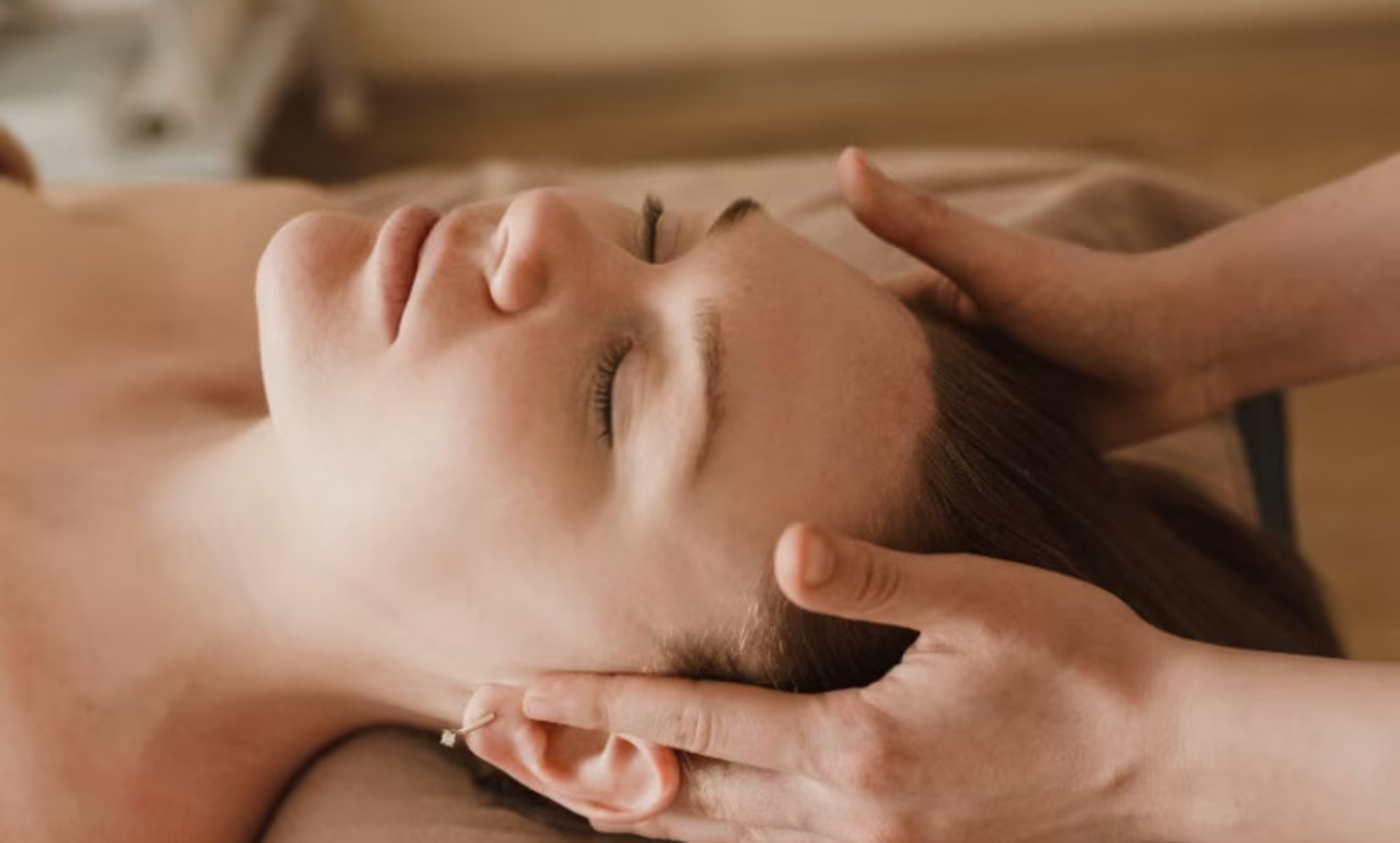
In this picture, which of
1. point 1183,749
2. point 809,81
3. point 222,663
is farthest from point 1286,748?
point 809,81

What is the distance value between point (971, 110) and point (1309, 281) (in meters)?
1.76

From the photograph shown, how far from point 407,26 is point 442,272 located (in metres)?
2.15

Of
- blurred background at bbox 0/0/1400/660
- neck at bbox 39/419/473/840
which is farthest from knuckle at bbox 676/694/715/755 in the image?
blurred background at bbox 0/0/1400/660

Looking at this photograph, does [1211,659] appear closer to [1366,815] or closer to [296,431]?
[1366,815]

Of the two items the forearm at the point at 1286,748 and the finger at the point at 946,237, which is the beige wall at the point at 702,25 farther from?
the forearm at the point at 1286,748

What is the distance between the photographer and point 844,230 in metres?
1.45

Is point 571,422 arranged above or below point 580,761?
above

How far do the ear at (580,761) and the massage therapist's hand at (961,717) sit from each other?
0.05m

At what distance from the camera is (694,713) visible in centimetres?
96

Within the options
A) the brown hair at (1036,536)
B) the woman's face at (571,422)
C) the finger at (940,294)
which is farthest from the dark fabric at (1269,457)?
the woman's face at (571,422)

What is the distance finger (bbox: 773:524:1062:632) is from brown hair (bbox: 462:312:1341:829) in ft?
0.25

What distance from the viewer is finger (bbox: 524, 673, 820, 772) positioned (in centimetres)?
95

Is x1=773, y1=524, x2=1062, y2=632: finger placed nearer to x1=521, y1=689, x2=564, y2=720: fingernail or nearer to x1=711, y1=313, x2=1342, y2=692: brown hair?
x1=711, y1=313, x2=1342, y2=692: brown hair

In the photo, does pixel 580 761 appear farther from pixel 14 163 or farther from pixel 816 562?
pixel 14 163
